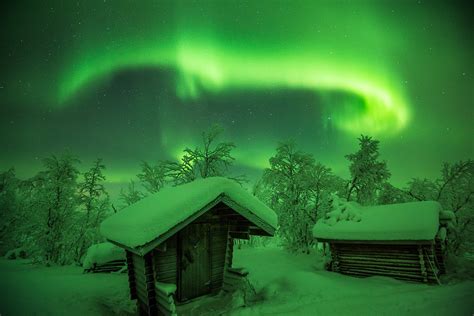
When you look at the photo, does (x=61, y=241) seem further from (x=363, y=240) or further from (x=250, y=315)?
(x=363, y=240)

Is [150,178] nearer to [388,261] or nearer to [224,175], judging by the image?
[224,175]

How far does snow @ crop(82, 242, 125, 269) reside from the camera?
1437 cm

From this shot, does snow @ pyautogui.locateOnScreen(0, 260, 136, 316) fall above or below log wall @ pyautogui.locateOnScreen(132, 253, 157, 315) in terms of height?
below

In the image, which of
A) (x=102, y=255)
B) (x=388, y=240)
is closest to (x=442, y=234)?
(x=388, y=240)

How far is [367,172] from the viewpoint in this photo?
20.8 metres

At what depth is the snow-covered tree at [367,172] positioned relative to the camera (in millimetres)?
20766

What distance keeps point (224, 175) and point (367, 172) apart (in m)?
12.1

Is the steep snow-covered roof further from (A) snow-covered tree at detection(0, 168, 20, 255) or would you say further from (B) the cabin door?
(A) snow-covered tree at detection(0, 168, 20, 255)

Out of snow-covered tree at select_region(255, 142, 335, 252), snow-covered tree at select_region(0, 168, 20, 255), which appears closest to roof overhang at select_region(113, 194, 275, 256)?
snow-covered tree at select_region(255, 142, 335, 252)

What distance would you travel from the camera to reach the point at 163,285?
7027mm

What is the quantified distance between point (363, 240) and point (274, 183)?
10.7m

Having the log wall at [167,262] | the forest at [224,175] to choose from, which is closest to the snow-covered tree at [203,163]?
the forest at [224,175]

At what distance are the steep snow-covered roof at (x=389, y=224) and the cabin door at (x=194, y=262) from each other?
27.8ft

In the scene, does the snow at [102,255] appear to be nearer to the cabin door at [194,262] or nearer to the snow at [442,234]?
the cabin door at [194,262]
